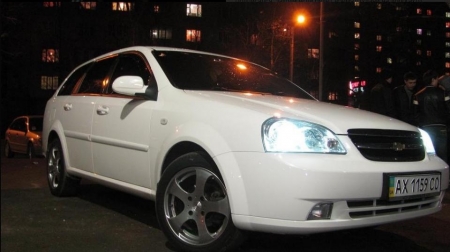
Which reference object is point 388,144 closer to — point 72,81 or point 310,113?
point 310,113

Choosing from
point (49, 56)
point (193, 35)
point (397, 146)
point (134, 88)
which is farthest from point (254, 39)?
point (49, 56)

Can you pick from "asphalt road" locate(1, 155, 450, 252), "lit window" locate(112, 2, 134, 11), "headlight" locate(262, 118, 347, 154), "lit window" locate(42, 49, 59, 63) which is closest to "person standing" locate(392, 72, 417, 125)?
"asphalt road" locate(1, 155, 450, 252)

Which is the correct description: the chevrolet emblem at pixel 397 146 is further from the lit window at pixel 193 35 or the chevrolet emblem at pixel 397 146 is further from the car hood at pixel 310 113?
the lit window at pixel 193 35

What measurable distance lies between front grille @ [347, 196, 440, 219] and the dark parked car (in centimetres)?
1174

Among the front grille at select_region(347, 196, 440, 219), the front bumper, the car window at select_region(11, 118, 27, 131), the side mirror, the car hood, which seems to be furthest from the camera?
the car window at select_region(11, 118, 27, 131)

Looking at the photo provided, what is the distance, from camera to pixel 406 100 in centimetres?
691

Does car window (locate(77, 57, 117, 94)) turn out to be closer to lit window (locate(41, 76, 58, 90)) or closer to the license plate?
the license plate

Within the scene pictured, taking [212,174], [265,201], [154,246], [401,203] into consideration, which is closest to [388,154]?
[401,203]

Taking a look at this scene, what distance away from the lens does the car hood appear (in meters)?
3.05

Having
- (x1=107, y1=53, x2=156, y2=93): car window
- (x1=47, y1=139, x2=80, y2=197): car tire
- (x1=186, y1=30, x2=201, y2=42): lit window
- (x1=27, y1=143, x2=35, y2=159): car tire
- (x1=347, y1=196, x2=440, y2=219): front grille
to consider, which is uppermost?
(x1=186, y1=30, x2=201, y2=42): lit window

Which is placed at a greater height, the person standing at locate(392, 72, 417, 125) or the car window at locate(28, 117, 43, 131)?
the person standing at locate(392, 72, 417, 125)

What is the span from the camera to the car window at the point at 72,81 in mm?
5336

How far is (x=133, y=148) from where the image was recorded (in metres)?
3.89

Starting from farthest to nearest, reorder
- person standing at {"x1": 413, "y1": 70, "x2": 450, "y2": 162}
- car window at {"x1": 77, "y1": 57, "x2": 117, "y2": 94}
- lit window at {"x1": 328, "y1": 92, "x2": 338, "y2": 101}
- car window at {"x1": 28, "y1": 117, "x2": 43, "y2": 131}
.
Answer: lit window at {"x1": 328, "y1": 92, "x2": 338, "y2": 101}
car window at {"x1": 28, "y1": 117, "x2": 43, "y2": 131}
person standing at {"x1": 413, "y1": 70, "x2": 450, "y2": 162}
car window at {"x1": 77, "y1": 57, "x2": 117, "y2": 94}
